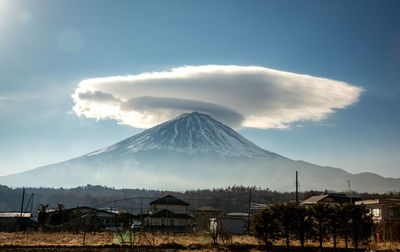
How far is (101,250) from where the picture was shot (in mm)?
24859

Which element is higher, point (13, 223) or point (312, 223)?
point (312, 223)

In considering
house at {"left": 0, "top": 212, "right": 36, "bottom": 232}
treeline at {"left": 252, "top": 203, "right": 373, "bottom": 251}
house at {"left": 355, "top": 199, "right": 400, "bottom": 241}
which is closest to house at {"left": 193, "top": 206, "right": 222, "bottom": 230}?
treeline at {"left": 252, "top": 203, "right": 373, "bottom": 251}

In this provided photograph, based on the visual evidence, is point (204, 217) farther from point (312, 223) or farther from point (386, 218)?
point (386, 218)

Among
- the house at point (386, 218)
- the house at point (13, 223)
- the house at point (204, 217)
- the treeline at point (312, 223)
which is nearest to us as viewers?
the treeline at point (312, 223)

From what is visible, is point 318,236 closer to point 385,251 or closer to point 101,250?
point 385,251

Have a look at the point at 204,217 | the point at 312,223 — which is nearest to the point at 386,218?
the point at 312,223

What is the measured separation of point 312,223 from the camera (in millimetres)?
28203

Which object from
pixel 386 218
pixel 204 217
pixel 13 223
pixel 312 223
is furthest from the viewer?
pixel 13 223

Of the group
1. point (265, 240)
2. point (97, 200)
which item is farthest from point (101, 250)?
point (97, 200)

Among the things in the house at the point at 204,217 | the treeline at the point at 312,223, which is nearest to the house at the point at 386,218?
the treeline at the point at 312,223

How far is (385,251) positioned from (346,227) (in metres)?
3.23

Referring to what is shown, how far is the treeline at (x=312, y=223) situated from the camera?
88.5ft

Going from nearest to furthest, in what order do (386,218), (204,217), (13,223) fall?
(204,217) < (386,218) < (13,223)

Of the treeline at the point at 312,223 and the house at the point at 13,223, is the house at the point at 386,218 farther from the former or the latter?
the house at the point at 13,223
